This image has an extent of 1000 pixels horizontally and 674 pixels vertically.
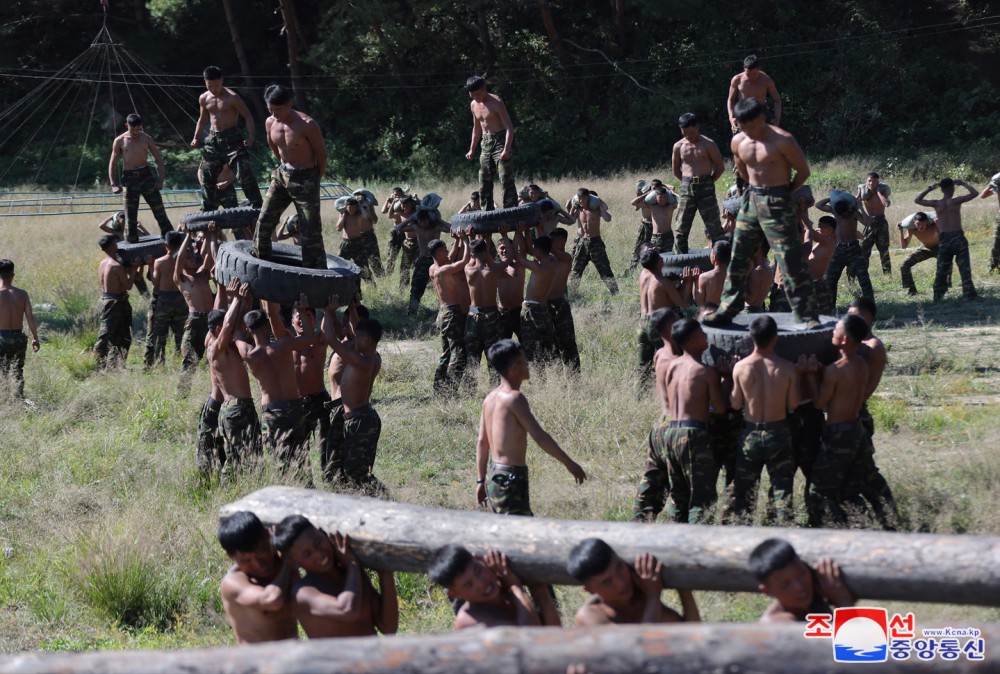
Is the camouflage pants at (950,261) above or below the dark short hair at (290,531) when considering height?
above

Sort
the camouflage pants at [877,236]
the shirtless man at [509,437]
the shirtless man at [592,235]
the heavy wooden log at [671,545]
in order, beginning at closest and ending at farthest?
the heavy wooden log at [671,545], the shirtless man at [509,437], the camouflage pants at [877,236], the shirtless man at [592,235]

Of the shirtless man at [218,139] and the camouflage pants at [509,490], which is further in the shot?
the shirtless man at [218,139]

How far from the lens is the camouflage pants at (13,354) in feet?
43.9

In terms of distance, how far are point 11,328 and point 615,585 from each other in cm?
1008

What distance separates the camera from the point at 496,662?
4.57m

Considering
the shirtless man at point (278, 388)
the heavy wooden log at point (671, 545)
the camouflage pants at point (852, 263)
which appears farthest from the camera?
the camouflage pants at point (852, 263)

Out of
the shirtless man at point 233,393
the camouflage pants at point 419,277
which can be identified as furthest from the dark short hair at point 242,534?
the camouflage pants at point 419,277

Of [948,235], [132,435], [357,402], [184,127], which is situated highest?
[184,127]

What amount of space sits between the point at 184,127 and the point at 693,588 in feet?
126

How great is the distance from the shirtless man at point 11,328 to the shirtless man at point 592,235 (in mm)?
8749

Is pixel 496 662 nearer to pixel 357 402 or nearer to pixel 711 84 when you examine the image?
pixel 357 402

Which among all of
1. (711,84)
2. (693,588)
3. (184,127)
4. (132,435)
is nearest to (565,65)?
(711,84)

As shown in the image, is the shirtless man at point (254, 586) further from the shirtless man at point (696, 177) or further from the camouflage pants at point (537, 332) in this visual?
the shirtless man at point (696, 177)

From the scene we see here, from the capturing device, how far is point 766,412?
311 inches
